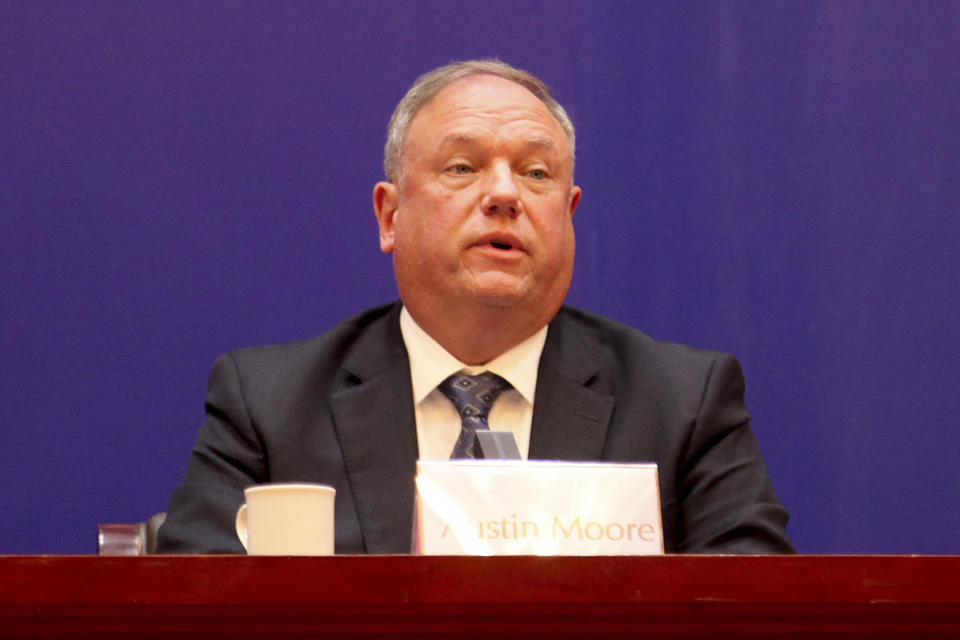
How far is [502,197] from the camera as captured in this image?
1.74 m

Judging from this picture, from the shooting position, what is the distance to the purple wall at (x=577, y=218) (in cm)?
211

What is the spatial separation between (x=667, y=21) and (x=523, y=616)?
1.61 m

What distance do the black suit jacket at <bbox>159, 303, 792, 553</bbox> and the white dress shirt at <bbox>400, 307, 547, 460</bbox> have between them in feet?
0.06

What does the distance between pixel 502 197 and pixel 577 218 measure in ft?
1.62

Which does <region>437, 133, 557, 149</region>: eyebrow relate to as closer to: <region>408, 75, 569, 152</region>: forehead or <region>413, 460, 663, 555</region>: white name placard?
<region>408, 75, 569, 152</region>: forehead

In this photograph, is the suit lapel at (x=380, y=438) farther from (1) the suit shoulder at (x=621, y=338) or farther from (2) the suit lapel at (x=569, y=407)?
(1) the suit shoulder at (x=621, y=338)

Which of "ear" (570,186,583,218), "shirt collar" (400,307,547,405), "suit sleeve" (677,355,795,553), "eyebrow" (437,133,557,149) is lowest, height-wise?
Answer: "suit sleeve" (677,355,795,553)

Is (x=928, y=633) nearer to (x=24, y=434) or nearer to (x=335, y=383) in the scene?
(x=335, y=383)

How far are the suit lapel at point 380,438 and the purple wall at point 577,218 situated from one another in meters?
0.40

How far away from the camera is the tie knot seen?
5.60ft

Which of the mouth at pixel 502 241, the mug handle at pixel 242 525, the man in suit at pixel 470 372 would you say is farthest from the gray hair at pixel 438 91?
the mug handle at pixel 242 525

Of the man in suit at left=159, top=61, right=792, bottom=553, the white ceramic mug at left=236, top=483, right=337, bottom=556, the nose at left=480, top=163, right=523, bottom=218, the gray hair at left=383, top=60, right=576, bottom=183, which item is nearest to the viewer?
the white ceramic mug at left=236, top=483, right=337, bottom=556

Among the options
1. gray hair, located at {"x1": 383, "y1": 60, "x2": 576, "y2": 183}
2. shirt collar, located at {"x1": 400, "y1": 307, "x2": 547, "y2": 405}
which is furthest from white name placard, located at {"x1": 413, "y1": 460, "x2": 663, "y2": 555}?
gray hair, located at {"x1": 383, "y1": 60, "x2": 576, "y2": 183}

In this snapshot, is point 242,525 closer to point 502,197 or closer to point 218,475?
point 218,475
